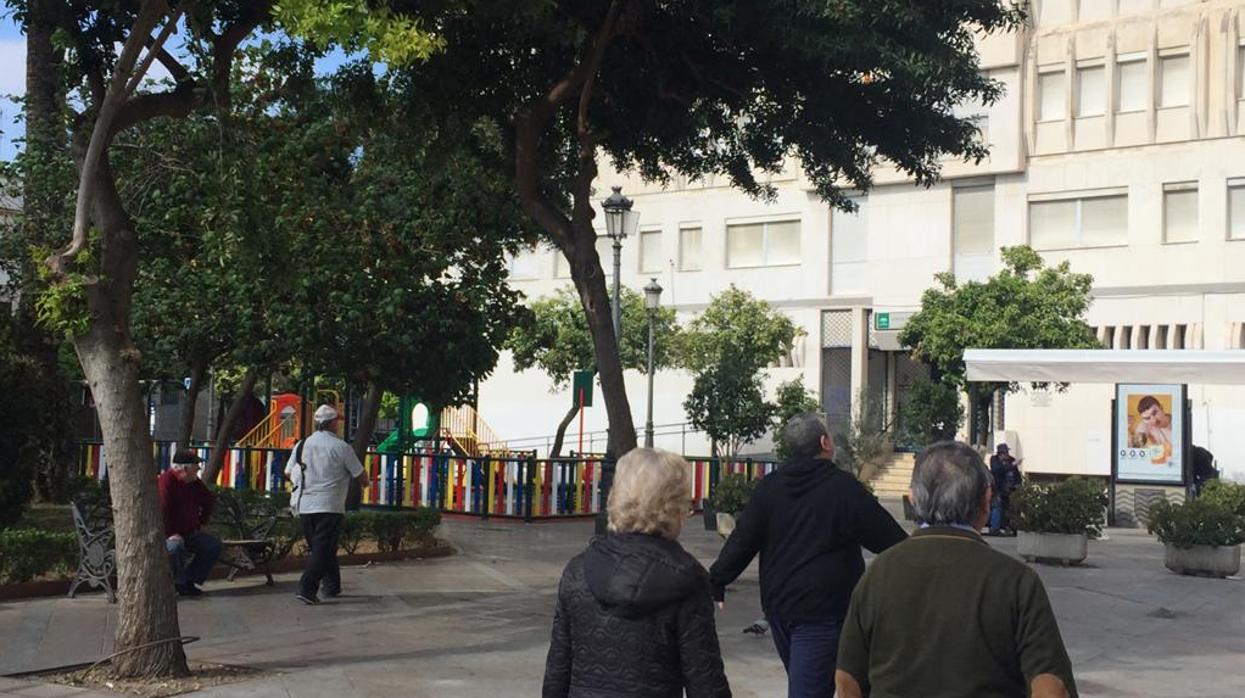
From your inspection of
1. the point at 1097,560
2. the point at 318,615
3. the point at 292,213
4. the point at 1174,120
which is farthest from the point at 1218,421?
the point at 318,615

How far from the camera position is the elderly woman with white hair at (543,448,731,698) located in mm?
3824

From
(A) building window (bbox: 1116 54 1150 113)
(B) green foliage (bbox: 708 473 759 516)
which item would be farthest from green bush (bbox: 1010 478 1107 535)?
(A) building window (bbox: 1116 54 1150 113)

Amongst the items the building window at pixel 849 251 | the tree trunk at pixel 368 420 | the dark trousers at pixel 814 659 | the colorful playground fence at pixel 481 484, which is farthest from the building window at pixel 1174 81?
the dark trousers at pixel 814 659

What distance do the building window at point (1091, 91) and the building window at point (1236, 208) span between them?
386 cm

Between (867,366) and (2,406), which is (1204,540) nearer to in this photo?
(2,406)

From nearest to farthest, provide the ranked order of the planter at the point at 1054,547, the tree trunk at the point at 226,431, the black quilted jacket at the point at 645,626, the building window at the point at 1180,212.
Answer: the black quilted jacket at the point at 645,626 → the planter at the point at 1054,547 → the tree trunk at the point at 226,431 → the building window at the point at 1180,212

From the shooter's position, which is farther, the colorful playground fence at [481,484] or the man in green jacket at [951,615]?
the colorful playground fence at [481,484]

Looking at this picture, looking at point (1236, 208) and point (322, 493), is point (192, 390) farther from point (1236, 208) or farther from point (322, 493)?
point (1236, 208)

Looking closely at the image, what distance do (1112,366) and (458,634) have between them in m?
13.9

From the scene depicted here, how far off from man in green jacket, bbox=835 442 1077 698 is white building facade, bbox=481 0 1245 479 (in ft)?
113

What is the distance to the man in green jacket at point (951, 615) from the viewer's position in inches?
132

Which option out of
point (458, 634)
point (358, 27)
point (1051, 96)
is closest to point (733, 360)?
point (1051, 96)

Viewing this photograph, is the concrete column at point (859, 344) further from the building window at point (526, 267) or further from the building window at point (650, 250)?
the building window at point (526, 267)

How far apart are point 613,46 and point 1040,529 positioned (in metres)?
7.85
